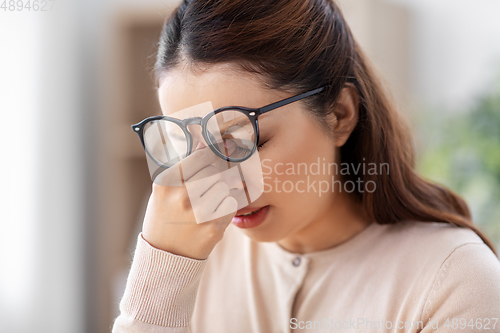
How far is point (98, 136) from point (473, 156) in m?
1.72

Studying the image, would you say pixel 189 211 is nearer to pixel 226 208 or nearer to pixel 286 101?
pixel 226 208

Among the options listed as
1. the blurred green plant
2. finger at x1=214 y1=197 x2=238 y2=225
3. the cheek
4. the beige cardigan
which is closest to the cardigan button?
the beige cardigan

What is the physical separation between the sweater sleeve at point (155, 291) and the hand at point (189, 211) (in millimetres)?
19

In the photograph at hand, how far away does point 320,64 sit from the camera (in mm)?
758

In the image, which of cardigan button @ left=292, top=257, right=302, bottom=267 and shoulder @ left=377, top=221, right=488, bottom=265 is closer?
shoulder @ left=377, top=221, right=488, bottom=265

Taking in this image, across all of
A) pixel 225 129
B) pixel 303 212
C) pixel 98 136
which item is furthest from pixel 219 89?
pixel 98 136

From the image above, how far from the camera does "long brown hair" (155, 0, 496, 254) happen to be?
69cm

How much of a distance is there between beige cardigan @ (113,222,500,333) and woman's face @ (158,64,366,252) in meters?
0.13

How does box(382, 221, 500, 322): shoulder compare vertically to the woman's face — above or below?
below

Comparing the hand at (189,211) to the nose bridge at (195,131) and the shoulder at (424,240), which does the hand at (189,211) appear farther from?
the shoulder at (424,240)

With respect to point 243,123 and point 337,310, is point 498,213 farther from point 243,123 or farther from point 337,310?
point 243,123

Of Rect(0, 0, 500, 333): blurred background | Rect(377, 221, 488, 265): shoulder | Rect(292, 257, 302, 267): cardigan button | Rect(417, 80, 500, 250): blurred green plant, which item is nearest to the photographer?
Rect(377, 221, 488, 265): shoulder

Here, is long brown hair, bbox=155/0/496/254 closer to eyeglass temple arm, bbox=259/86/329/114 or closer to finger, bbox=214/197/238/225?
eyeglass temple arm, bbox=259/86/329/114

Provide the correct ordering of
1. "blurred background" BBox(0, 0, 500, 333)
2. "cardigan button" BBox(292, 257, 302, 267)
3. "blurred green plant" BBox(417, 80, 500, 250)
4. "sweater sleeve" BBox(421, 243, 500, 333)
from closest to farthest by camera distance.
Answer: "sweater sleeve" BBox(421, 243, 500, 333) → "cardigan button" BBox(292, 257, 302, 267) → "blurred background" BBox(0, 0, 500, 333) → "blurred green plant" BBox(417, 80, 500, 250)
